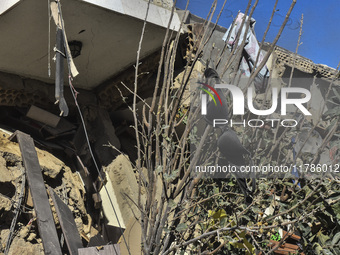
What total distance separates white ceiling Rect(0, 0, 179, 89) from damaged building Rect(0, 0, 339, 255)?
1cm

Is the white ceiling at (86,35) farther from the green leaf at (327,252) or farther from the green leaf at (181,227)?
the green leaf at (327,252)

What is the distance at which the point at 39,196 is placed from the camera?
519 centimetres

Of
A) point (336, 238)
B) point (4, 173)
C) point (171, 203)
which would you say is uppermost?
point (4, 173)

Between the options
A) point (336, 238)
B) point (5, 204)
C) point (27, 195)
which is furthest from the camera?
point (27, 195)

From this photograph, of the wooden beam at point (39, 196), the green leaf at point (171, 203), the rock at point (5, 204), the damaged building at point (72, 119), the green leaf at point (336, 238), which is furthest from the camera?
the damaged building at point (72, 119)

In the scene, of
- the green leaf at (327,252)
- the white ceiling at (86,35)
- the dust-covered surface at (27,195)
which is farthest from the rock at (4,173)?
the green leaf at (327,252)

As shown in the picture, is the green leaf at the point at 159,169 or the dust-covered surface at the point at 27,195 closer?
the green leaf at the point at 159,169

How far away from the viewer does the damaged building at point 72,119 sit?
5.04 m

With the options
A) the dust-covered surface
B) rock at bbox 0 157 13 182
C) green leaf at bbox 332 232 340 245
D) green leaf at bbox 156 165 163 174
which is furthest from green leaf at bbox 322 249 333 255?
rock at bbox 0 157 13 182

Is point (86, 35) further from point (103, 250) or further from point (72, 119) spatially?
point (103, 250)

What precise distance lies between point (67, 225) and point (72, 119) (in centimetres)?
253

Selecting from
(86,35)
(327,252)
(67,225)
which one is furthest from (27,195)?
(327,252)

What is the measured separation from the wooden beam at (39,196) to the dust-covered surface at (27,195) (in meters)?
0.10

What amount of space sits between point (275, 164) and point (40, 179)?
8.68 feet
